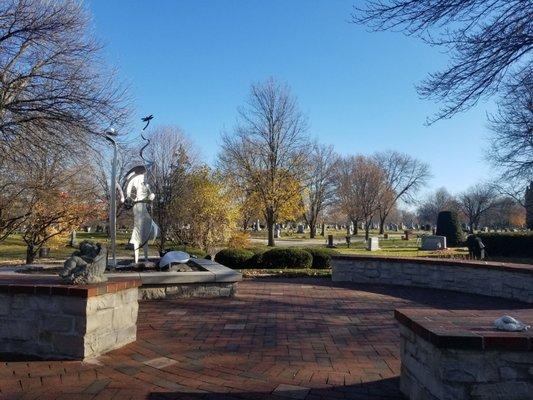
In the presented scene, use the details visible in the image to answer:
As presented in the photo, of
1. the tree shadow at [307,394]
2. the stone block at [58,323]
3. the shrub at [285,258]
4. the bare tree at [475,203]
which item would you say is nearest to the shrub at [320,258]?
the shrub at [285,258]

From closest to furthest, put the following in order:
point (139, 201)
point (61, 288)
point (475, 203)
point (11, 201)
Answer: point (61, 288), point (139, 201), point (11, 201), point (475, 203)

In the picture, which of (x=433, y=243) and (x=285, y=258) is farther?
(x=433, y=243)

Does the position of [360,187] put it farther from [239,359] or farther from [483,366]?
[483,366]

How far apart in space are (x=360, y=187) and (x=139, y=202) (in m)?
41.6

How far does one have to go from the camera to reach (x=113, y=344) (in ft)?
16.8

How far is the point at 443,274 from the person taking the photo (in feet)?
34.1

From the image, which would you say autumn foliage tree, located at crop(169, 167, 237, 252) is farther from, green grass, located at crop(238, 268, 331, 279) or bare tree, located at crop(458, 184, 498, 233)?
bare tree, located at crop(458, 184, 498, 233)

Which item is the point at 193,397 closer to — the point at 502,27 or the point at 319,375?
the point at 319,375

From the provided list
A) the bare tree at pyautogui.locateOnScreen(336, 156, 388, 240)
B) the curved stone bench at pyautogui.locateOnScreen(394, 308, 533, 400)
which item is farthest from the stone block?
the bare tree at pyautogui.locateOnScreen(336, 156, 388, 240)

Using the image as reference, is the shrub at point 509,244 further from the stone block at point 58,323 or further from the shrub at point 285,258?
the stone block at point 58,323

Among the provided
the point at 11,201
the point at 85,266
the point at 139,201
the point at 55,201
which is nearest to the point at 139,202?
the point at 139,201

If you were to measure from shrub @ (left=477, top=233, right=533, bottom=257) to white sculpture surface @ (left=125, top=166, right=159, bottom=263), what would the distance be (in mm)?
19595

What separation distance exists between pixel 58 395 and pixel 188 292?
16.6ft

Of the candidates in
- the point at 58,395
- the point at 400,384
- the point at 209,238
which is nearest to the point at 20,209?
the point at 209,238
